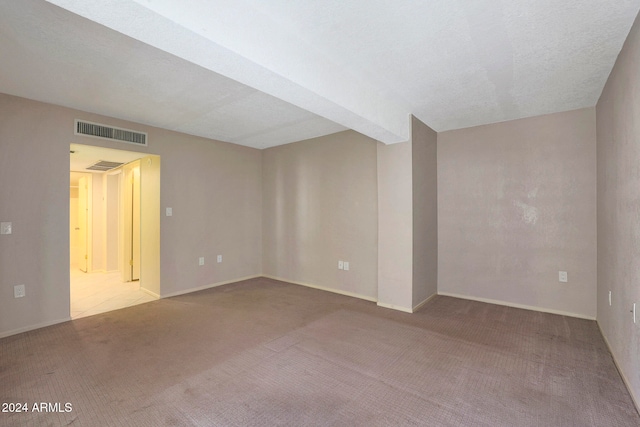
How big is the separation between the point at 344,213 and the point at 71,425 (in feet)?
11.7

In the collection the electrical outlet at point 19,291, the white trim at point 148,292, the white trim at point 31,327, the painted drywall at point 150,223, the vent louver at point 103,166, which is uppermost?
the vent louver at point 103,166

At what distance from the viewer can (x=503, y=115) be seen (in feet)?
11.8

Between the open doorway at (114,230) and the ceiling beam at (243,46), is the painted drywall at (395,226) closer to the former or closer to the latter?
the ceiling beam at (243,46)

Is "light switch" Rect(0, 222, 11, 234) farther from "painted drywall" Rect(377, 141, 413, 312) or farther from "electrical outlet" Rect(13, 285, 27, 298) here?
"painted drywall" Rect(377, 141, 413, 312)

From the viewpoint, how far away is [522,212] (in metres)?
3.67

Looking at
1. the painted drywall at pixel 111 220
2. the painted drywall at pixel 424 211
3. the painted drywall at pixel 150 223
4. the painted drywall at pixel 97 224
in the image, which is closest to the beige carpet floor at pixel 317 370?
the painted drywall at pixel 424 211

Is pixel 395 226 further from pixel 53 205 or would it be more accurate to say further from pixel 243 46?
pixel 53 205

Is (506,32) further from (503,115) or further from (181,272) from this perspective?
(181,272)

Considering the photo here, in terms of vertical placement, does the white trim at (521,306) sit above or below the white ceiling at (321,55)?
below

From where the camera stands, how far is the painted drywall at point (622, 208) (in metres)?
1.85

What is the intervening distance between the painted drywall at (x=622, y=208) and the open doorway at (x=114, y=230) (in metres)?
5.01

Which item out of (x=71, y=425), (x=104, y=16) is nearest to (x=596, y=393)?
(x=71, y=425)

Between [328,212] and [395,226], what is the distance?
1287 mm

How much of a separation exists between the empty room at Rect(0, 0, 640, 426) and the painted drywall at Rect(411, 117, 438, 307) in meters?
0.05
